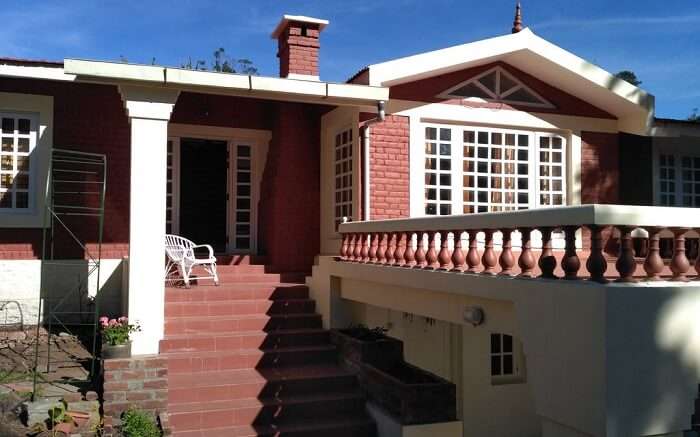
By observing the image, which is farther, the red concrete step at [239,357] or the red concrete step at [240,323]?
the red concrete step at [240,323]

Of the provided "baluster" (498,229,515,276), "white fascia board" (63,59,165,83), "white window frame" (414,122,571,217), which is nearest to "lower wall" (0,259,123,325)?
"white fascia board" (63,59,165,83)

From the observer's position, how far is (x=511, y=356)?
1139cm

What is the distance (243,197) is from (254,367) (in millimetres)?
4233

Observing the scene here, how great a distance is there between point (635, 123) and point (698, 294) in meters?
7.35

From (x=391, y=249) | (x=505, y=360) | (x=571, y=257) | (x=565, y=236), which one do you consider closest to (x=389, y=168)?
(x=391, y=249)

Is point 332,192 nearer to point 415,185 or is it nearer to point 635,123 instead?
point 415,185

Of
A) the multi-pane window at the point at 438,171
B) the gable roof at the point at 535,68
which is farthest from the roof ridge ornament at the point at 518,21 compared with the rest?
the multi-pane window at the point at 438,171

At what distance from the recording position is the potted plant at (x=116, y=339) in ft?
24.3

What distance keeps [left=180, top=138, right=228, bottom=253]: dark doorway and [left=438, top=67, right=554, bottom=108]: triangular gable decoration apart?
16.2 feet

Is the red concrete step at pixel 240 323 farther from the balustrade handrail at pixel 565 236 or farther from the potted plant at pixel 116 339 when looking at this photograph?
the balustrade handrail at pixel 565 236

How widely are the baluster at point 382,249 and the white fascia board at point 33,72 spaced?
4.73 meters

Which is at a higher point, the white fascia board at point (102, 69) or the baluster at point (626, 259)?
the white fascia board at point (102, 69)

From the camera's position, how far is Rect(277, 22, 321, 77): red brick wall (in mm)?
10773

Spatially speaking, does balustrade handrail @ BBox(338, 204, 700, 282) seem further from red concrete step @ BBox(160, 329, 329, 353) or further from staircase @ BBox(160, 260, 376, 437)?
red concrete step @ BBox(160, 329, 329, 353)
